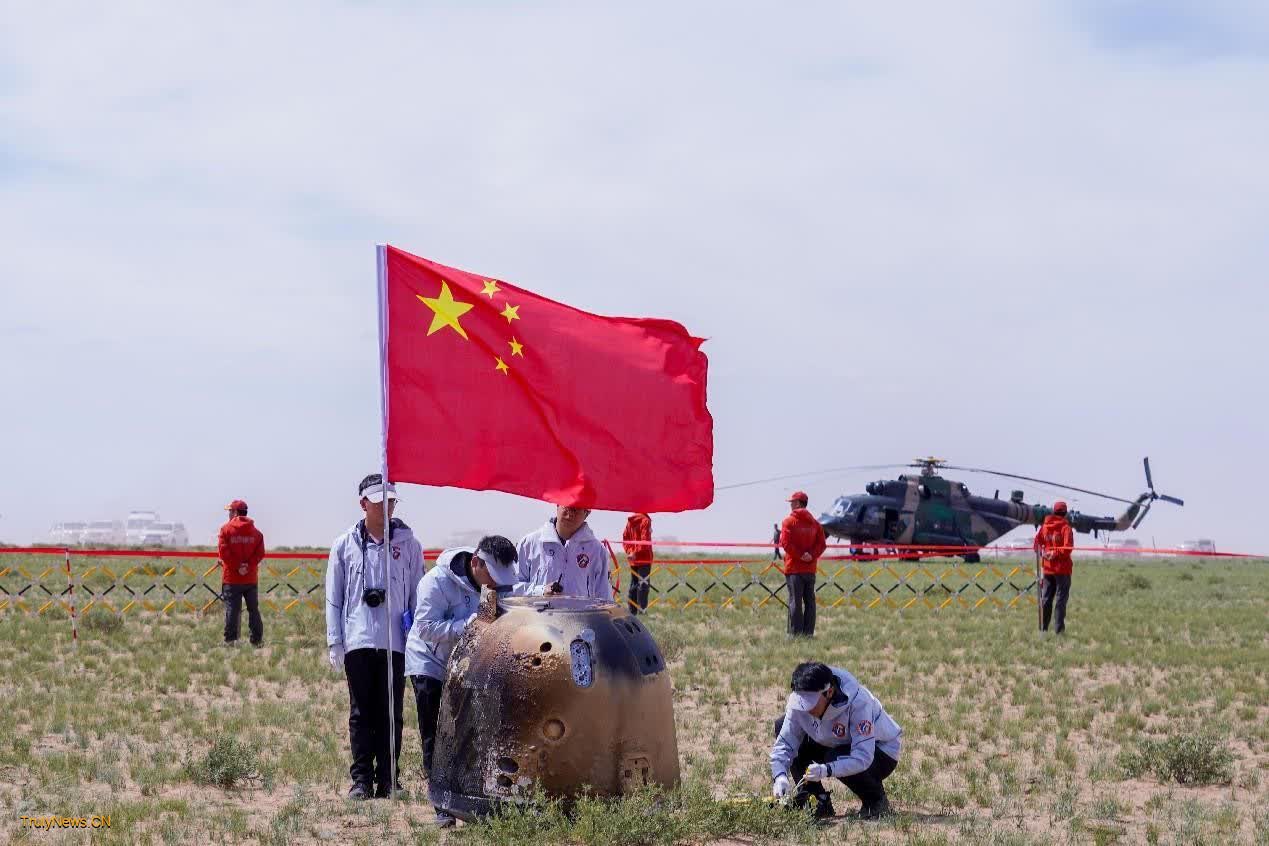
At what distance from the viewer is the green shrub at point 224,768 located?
10.6 m

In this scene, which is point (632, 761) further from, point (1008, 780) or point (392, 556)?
point (1008, 780)

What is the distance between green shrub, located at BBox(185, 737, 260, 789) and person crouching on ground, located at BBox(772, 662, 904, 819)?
12.6 ft

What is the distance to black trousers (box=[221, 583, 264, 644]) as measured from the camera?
64.8ft

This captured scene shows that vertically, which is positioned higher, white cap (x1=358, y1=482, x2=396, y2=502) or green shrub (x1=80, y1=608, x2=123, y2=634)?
white cap (x1=358, y1=482, x2=396, y2=502)

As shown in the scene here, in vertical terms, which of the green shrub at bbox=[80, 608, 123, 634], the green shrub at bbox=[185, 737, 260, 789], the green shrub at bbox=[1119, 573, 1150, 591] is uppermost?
the green shrub at bbox=[1119, 573, 1150, 591]

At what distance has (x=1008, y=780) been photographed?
11039 millimetres

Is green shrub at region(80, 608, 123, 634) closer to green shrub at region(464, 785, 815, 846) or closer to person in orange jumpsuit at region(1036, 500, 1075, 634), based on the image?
person in orange jumpsuit at region(1036, 500, 1075, 634)

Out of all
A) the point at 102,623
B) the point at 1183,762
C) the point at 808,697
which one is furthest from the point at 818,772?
the point at 102,623

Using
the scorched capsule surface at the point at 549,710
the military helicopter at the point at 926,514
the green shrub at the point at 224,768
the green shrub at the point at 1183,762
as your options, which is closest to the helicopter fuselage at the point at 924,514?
the military helicopter at the point at 926,514

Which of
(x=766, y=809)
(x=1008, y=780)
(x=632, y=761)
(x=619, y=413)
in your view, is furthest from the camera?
(x=1008, y=780)

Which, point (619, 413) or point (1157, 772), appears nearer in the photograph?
point (619, 413)

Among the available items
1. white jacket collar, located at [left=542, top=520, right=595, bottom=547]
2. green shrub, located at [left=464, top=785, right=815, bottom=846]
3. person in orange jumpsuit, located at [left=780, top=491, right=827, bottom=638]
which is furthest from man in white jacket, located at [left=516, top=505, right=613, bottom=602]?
person in orange jumpsuit, located at [left=780, top=491, right=827, bottom=638]

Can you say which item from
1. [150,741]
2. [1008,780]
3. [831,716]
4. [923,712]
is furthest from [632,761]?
[923,712]

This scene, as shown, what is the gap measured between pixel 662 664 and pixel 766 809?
44.2 inches
